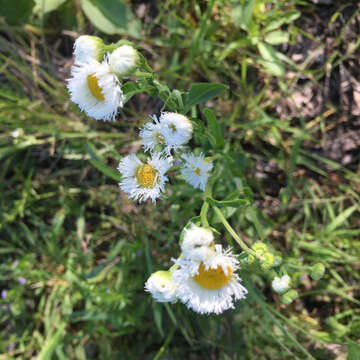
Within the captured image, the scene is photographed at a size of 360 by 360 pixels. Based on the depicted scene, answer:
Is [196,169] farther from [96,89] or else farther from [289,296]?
[289,296]

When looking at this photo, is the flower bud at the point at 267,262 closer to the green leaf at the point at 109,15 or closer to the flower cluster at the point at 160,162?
the flower cluster at the point at 160,162

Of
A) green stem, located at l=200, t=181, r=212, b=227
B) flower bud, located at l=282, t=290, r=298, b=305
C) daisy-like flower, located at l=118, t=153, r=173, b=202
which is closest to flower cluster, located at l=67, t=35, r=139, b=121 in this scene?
daisy-like flower, located at l=118, t=153, r=173, b=202

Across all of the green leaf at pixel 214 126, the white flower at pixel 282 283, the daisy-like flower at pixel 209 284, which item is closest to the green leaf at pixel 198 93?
the green leaf at pixel 214 126

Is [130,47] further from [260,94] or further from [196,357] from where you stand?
[196,357]

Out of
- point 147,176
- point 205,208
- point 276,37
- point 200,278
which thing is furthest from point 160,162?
point 276,37

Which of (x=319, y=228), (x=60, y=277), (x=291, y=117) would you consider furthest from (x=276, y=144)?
(x=60, y=277)
